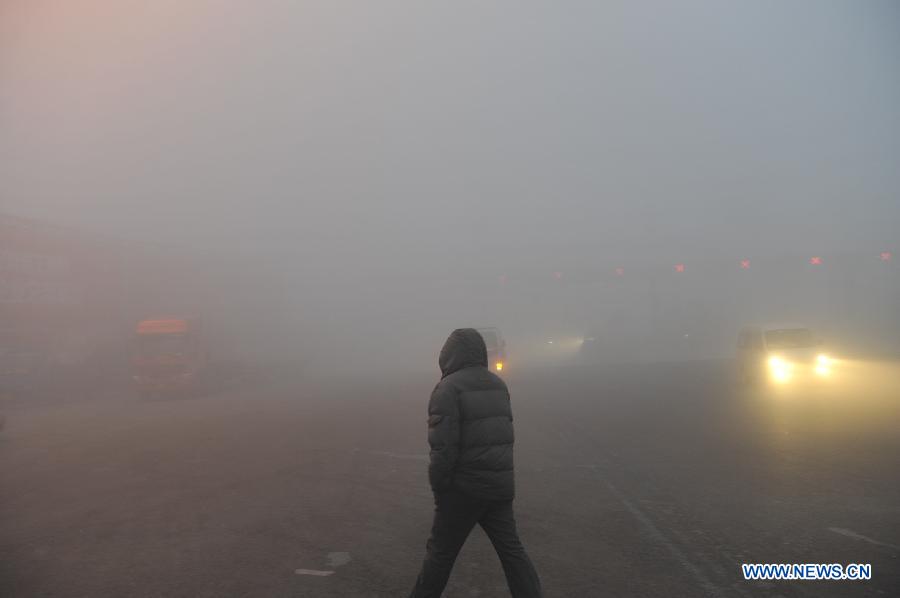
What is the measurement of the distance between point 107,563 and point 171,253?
54811 mm

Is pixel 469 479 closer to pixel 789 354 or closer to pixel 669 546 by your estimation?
pixel 669 546

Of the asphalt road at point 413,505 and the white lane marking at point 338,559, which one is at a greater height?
the white lane marking at point 338,559

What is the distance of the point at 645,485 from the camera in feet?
27.6

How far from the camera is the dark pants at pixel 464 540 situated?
402cm

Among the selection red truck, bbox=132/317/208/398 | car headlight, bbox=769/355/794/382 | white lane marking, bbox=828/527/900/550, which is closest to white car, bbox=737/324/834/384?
car headlight, bbox=769/355/794/382

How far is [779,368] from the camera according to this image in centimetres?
1961

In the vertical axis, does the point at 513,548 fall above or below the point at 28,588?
above

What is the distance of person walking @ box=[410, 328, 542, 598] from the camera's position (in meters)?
4.02

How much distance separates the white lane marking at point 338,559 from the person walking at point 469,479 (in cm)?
155

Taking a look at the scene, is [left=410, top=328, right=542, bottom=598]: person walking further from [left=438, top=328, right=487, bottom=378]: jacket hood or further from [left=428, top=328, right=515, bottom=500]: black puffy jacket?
[left=438, top=328, right=487, bottom=378]: jacket hood

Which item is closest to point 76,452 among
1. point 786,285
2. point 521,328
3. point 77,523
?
point 77,523

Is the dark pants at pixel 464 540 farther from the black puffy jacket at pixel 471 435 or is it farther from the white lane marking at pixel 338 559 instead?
the white lane marking at pixel 338 559

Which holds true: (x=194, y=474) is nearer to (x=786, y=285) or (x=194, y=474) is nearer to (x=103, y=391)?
(x=103, y=391)

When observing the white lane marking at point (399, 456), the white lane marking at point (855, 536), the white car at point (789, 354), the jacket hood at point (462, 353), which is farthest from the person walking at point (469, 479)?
the white car at point (789, 354)
